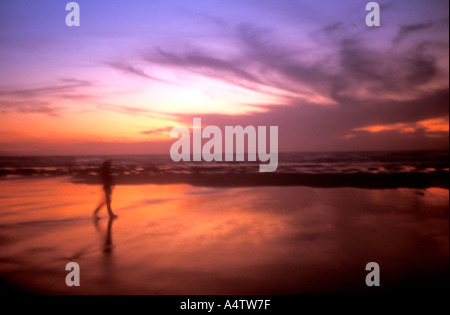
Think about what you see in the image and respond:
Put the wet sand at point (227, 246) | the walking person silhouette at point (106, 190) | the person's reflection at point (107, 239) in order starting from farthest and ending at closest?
1. the walking person silhouette at point (106, 190)
2. the person's reflection at point (107, 239)
3. the wet sand at point (227, 246)

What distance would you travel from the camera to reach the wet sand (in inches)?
203

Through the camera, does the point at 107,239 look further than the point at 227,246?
Yes

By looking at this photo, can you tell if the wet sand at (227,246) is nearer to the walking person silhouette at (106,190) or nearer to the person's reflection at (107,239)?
the person's reflection at (107,239)

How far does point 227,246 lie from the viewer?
22.5 feet

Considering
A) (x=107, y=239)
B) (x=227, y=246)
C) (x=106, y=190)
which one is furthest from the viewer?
(x=106, y=190)

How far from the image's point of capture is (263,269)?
18.5ft

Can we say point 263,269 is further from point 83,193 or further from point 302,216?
point 83,193

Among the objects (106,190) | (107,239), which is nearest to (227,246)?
(107,239)

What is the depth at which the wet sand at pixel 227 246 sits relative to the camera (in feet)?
16.9

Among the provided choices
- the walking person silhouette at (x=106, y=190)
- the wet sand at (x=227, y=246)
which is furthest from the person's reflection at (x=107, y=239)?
the walking person silhouette at (x=106, y=190)

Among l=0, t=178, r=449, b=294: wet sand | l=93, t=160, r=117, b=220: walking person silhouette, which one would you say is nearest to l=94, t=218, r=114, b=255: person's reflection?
l=0, t=178, r=449, b=294: wet sand

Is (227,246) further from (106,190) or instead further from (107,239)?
(106,190)

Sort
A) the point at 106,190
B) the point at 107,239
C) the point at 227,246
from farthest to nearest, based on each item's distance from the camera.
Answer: the point at 106,190 → the point at 107,239 → the point at 227,246
